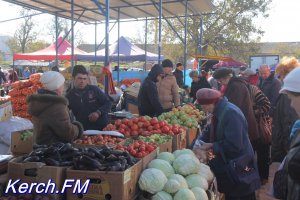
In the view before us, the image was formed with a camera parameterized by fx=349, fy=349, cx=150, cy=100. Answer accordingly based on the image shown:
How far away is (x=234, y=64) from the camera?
64.0 feet

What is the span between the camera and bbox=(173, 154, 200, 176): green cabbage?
3.21m

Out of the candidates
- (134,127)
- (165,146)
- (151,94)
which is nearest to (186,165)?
(165,146)

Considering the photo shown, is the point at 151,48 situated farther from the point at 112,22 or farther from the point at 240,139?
the point at 240,139

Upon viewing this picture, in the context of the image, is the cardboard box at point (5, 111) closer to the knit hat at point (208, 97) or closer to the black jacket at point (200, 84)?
the knit hat at point (208, 97)

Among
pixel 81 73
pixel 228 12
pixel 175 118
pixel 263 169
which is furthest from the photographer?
pixel 228 12

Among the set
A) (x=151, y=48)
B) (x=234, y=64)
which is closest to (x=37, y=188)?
(x=234, y=64)

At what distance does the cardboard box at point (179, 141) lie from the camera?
Result: 14.5ft

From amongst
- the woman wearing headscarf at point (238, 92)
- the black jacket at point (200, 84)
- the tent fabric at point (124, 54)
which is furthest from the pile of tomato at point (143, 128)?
the tent fabric at point (124, 54)

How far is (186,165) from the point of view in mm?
3217

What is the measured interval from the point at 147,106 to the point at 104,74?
216 centimetres

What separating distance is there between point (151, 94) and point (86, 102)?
128 cm

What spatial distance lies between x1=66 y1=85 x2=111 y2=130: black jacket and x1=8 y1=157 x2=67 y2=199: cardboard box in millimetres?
2259

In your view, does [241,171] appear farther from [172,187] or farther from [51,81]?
[51,81]

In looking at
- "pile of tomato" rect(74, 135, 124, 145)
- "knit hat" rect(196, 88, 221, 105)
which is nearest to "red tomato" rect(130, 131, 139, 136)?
Answer: "pile of tomato" rect(74, 135, 124, 145)
